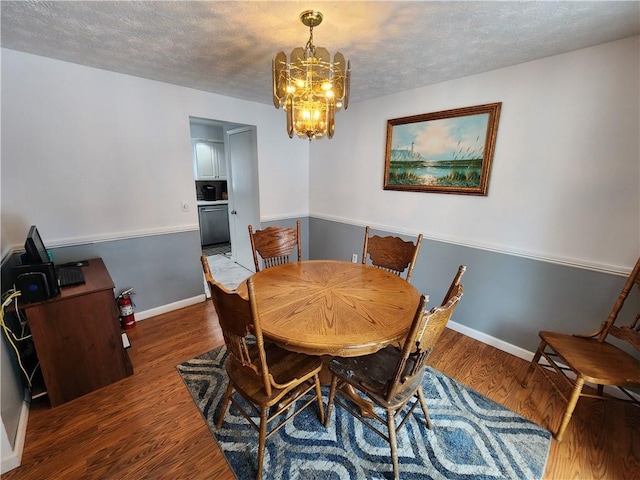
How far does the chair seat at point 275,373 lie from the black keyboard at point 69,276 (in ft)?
4.18

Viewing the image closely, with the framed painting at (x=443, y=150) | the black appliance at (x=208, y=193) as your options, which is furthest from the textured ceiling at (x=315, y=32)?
the black appliance at (x=208, y=193)

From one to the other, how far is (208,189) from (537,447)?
5349mm

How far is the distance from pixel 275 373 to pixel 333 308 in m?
0.44

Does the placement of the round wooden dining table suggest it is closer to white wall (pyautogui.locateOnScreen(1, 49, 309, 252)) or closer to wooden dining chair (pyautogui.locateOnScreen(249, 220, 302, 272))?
wooden dining chair (pyautogui.locateOnScreen(249, 220, 302, 272))

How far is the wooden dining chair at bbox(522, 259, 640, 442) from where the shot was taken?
4.70 ft

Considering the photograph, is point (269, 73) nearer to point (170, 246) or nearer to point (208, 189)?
point (170, 246)

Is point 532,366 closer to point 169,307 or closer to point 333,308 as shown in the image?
point 333,308

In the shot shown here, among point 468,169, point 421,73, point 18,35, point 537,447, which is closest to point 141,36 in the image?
point 18,35

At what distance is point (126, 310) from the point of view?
2.47 m

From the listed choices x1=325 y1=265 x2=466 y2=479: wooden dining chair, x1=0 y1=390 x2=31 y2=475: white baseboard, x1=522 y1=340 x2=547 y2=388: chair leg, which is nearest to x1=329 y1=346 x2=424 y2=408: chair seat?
x1=325 y1=265 x2=466 y2=479: wooden dining chair

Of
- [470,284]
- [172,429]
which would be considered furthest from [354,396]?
[470,284]

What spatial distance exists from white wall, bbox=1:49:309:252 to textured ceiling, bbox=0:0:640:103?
21 cm

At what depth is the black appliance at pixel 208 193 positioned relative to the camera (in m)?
5.11

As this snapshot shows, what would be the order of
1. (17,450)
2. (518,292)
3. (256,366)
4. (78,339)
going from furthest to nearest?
(518,292), (78,339), (17,450), (256,366)
